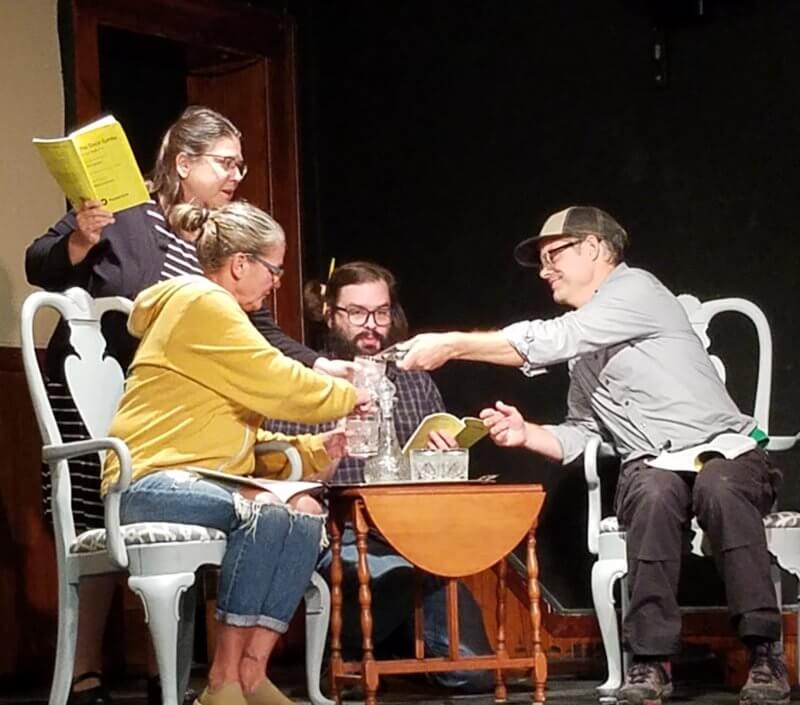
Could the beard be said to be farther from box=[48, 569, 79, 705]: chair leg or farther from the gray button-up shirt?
box=[48, 569, 79, 705]: chair leg

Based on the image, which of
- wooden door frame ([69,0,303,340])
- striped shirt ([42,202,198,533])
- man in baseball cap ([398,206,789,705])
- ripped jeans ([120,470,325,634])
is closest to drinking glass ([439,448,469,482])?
man in baseball cap ([398,206,789,705])

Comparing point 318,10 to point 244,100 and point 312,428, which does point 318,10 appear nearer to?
point 244,100

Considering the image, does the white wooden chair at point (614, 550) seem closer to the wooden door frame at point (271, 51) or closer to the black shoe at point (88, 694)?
the black shoe at point (88, 694)

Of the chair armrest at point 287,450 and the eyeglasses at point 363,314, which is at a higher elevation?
the eyeglasses at point 363,314

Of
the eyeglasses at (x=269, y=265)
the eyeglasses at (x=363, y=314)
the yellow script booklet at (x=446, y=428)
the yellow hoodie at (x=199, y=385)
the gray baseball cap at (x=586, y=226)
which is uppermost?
the gray baseball cap at (x=586, y=226)

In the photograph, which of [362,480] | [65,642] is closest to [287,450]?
[362,480]

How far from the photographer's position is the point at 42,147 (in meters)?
3.50

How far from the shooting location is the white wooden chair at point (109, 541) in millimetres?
3248

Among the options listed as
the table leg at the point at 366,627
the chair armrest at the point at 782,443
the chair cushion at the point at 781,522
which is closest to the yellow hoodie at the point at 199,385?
the table leg at the point at 366,627

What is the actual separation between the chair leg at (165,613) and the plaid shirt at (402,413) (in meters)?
1.06

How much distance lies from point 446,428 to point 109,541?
34.6 inches

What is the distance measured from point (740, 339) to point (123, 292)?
1728 mm

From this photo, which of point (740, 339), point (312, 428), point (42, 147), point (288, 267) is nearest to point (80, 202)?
point (42, 147)

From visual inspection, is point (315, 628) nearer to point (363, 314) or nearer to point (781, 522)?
point (363, 314)
